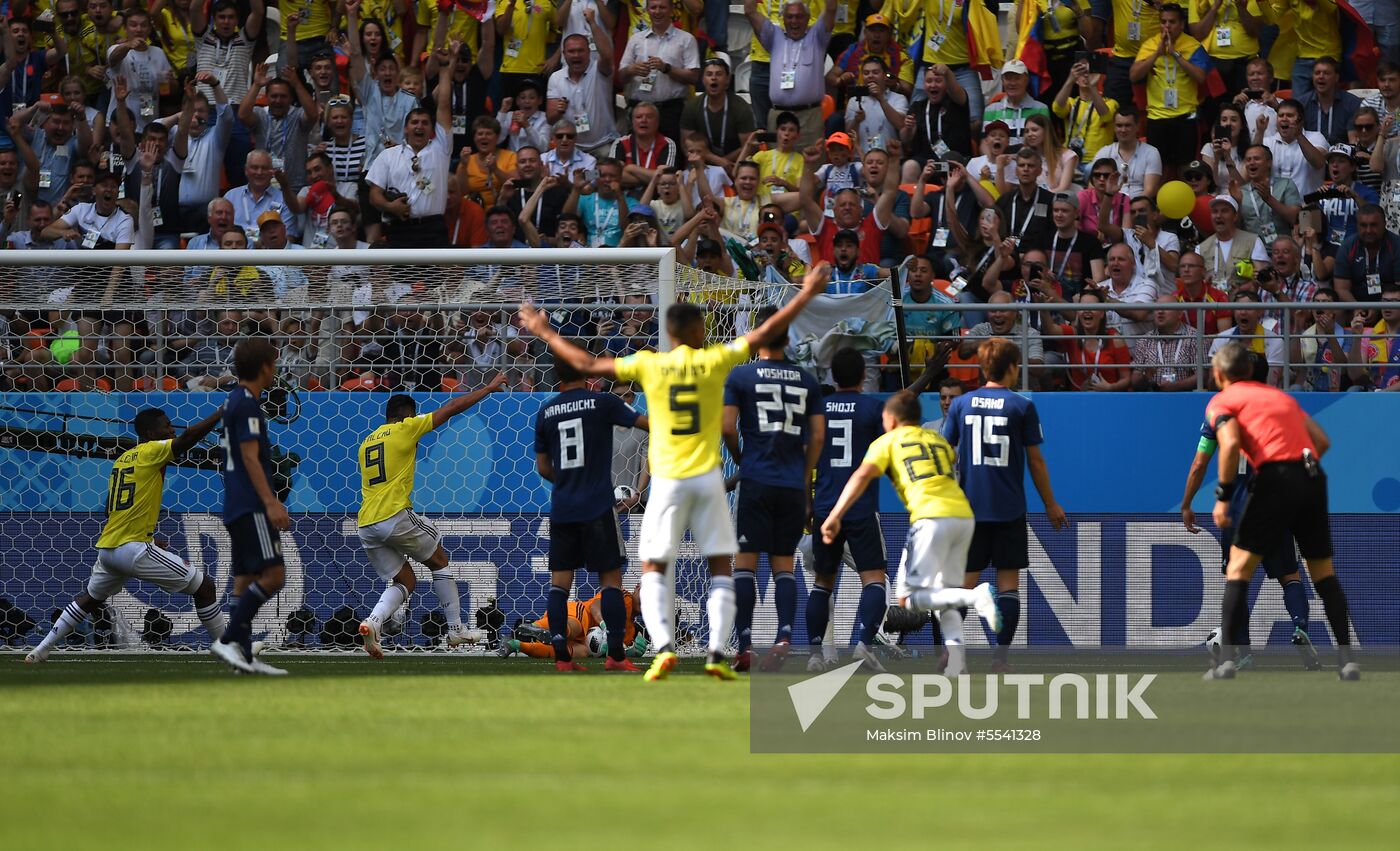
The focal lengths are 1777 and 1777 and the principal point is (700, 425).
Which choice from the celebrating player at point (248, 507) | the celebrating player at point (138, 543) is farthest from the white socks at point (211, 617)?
the celebrating player at point (248, 507)

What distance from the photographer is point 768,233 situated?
15.3 meters

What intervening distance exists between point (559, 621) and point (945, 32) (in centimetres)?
975

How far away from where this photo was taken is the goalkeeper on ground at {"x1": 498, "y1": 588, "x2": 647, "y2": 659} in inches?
505

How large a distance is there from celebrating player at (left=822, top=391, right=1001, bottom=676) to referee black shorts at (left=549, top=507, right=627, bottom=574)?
148 cm

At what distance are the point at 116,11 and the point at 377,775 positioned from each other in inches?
622

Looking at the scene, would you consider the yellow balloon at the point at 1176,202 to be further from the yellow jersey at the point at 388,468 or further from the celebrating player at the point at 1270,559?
the yellow jersey at the point at 388,468

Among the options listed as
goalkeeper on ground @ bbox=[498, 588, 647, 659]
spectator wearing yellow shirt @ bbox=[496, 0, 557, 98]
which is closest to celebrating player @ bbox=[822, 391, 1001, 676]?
goalkeeper on ground @ bbox=[498, 588, 647, 659]

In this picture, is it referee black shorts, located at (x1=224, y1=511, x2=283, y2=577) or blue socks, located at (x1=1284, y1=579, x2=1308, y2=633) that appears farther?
blue socks, located at (x1=1284, y1=579, x2=1308, y2=633)

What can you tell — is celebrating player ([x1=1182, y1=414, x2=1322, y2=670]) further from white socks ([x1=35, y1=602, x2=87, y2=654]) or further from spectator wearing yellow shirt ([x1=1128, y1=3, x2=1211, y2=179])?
white socks ([x1=35, y1=602, x2=87, y2=654])

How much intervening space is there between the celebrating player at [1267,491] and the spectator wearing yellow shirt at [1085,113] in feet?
25.2

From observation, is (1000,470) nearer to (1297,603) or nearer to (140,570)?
(1297,603)

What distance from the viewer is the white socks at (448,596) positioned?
44.0 ft

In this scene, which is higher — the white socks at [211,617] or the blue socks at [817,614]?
the blue socks at [817,614]

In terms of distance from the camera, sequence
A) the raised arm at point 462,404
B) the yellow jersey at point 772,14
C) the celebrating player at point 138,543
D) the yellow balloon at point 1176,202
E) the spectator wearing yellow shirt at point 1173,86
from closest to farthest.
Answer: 1. the raised arm at point 462,404
2. the celebrating player at point 138,543
3. the yellow balloon at point 1176,202
4. the spectator wearing yellow shirt at point 1173,86
5. the yellow jersey at point 772,14
